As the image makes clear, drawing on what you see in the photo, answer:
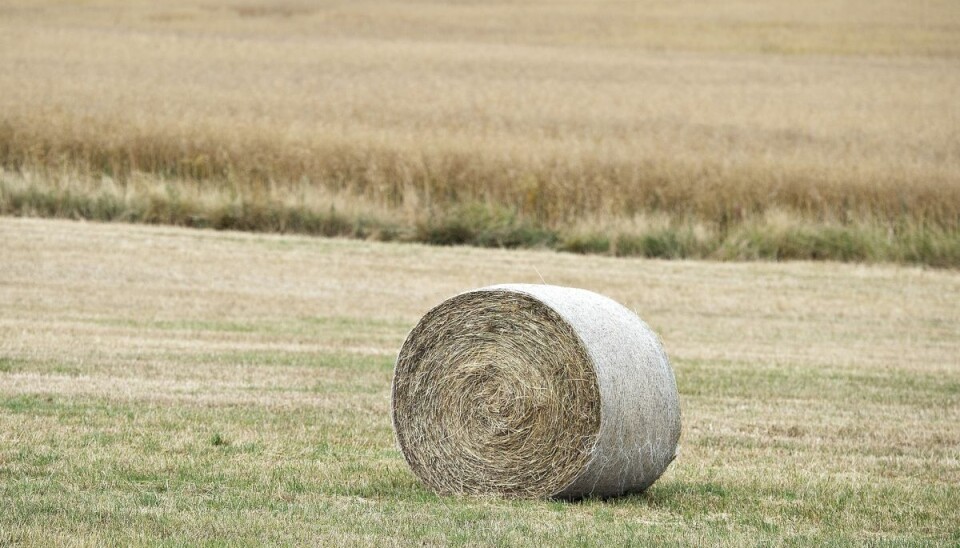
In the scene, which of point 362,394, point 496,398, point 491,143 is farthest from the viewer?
point 491,143

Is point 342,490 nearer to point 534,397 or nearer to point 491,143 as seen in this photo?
point 534,397

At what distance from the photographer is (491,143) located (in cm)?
2625

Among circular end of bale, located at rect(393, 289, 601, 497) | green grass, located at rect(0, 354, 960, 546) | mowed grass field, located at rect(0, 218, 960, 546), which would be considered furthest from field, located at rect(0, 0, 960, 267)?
circular end of bale, located at rect(393, 289, 601, 497)

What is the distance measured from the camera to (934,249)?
22.0 meters

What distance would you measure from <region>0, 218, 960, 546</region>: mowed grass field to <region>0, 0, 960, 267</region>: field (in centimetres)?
162

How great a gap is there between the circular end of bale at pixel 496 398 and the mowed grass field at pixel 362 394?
178 mm

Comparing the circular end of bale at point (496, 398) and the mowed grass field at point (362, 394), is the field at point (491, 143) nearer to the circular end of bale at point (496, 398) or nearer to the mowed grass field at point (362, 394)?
the mowed grass field at point (362, 394)

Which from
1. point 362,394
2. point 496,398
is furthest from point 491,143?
point 496,398

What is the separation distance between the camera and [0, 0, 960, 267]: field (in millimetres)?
22641

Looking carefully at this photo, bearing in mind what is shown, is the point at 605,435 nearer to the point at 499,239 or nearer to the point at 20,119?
the point at 499,239

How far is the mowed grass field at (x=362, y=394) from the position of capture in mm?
6578

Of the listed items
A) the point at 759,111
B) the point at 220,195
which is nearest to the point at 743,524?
the point at 220,195

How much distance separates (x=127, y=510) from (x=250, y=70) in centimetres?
3285

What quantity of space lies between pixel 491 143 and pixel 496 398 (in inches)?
753
